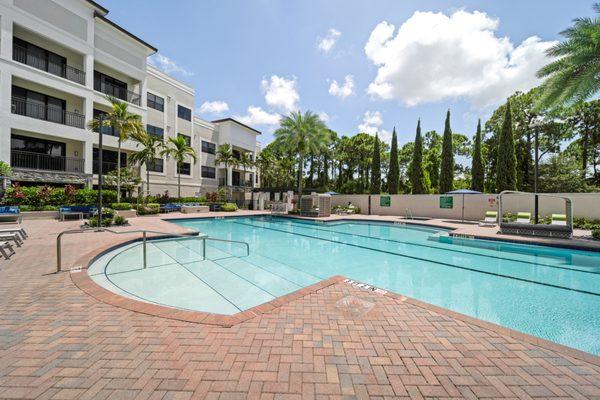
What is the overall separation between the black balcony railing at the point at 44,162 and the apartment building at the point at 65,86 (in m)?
0.05

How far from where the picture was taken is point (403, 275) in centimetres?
758

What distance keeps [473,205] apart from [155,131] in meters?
29.6

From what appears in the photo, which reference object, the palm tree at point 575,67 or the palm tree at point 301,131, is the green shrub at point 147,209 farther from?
the palm tree at point 575,67

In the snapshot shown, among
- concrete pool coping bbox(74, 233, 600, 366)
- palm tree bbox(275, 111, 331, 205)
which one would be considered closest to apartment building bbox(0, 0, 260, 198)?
palm tree bbox(275, 111, 331, 205)

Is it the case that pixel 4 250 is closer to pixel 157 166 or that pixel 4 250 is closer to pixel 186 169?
pixel 157 166

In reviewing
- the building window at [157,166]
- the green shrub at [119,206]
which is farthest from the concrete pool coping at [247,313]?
the building window at [157,166]

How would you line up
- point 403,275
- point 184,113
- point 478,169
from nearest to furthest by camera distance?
point 403,275, point 478,169, point 184,113

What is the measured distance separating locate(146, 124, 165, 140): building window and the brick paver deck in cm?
2489

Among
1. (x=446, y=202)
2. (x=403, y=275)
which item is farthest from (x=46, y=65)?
(x=446, y=202)

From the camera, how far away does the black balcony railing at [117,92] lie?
21.4 metres

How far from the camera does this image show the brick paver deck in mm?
2252

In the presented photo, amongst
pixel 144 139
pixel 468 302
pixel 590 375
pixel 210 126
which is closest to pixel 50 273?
pixel 590 375

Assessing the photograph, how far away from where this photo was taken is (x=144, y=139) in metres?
20.1

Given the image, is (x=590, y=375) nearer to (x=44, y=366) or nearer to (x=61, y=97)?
(x=44, y=366)
